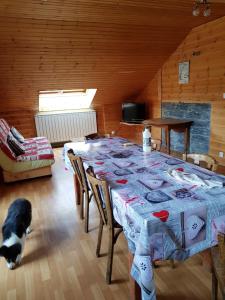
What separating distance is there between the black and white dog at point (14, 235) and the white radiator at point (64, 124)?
3.66 metres

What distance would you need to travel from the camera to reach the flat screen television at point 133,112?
5792 mm

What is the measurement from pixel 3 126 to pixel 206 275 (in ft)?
12.2

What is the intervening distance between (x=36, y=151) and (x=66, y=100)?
97.3 inches

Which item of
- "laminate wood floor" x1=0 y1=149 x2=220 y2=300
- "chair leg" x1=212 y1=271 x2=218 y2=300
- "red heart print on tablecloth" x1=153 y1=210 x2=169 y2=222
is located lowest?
"laminate wood floor" x1=0 y1=149 x2=220 y2=300

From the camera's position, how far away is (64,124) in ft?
19.2

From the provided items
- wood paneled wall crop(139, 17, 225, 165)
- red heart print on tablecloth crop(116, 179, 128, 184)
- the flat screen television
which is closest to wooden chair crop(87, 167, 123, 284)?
red heart print on tablecloth crop(116, 179, 128, 184)

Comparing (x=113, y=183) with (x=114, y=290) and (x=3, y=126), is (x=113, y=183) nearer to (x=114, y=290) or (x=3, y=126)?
(x=114, y=290)

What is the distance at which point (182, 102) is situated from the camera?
183 inches

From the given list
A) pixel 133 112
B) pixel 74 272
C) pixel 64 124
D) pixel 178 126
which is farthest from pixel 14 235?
pixel 133 112

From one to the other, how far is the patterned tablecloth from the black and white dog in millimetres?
973

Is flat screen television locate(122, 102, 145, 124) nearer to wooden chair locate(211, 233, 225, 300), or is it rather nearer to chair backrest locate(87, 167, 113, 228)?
chair backrest locate(87, 167, 113, 228)

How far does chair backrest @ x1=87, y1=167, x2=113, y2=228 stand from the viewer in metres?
1.50

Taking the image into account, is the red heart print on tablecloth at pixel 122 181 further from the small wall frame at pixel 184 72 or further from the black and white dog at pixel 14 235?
the small wall frame at pixel 184 72

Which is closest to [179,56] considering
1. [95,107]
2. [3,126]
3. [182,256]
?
[95,107]
